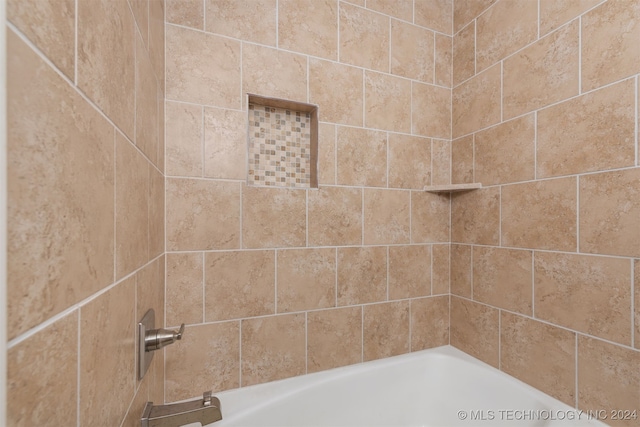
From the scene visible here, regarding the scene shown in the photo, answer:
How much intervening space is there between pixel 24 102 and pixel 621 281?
4.43 ft

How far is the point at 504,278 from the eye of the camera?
122cm

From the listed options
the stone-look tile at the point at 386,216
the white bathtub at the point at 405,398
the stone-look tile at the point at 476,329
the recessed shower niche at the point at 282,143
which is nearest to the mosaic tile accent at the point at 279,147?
the recessed shower niche at the point at 282,143

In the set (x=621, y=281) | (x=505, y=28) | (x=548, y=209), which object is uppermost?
(x=505, y=28)

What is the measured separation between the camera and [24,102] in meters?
0.25

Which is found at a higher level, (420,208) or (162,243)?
(420,208)

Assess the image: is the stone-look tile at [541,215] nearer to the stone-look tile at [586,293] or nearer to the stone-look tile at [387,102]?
the stone-look tile at [586,293]

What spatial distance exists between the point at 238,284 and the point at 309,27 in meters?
1.11

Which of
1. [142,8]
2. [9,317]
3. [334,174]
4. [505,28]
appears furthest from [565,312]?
[142,8]

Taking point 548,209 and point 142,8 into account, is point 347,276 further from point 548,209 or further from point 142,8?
point 142,8

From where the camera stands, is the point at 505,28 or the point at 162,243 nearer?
the point at 162,243

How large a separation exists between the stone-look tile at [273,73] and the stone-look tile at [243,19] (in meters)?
0.03

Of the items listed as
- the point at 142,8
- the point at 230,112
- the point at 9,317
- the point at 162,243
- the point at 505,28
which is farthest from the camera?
the point at 505,28

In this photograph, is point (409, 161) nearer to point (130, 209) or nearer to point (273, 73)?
point (273, 73)

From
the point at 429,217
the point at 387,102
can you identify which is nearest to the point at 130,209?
the point at 387,102
